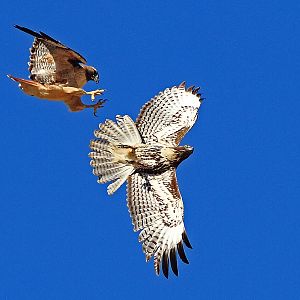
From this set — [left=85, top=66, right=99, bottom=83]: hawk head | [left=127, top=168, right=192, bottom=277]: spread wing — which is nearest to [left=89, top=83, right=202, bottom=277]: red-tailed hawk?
[left=127, top=168, right=192, bottom=277]: spread wing

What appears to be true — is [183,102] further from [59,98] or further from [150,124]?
[59,98]

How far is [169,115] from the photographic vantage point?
19.6 meters

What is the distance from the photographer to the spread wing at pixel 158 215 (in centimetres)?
1825

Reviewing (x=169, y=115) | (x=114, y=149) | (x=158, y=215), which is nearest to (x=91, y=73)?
(x=114, y=149)

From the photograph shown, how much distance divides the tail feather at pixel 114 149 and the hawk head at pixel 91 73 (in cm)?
94

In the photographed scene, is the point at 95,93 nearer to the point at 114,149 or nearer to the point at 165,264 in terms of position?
the point at 114,149

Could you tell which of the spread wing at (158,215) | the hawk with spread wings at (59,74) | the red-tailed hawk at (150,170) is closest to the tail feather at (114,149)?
the red-tailed hawk at (150,170)

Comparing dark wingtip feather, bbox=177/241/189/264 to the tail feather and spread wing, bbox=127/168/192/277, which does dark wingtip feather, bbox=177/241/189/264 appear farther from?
the tail feather

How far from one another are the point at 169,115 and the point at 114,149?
122 centimetres

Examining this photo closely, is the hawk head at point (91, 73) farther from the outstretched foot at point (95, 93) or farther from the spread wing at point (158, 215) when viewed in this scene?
the spread wing at point (158, 215)

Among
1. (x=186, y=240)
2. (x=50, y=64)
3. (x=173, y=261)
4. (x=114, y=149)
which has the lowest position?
(x=173, y=261)

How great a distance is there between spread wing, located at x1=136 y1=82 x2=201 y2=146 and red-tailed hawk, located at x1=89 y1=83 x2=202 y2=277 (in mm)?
14

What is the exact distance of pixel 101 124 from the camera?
19.0 m

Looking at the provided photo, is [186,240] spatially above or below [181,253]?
above
